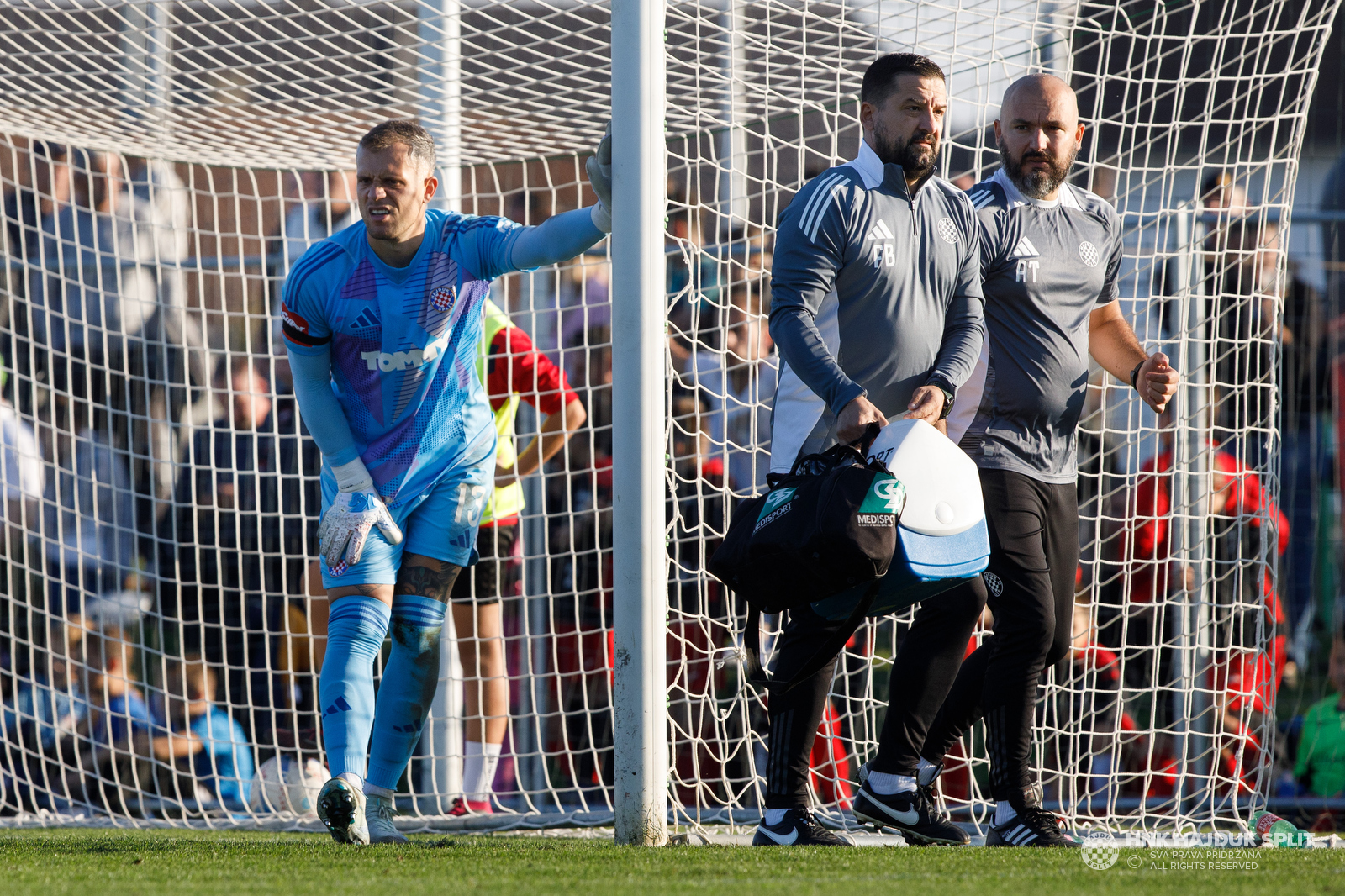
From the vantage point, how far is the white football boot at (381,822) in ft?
9.50

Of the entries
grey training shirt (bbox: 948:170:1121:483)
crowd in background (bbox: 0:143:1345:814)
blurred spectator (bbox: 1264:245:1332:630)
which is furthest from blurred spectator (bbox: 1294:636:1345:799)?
grey training shirt (bbox: 948:170:1121:483)

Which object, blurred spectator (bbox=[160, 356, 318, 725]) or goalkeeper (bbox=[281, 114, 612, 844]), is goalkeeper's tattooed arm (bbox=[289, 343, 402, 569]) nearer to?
goalkeeper (bbox=[281, 114, 612, 844])

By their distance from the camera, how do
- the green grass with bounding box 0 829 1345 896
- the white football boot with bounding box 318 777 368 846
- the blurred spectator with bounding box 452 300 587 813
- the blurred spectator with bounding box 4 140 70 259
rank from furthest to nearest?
the blurred spectator with bounding box 4 140 70 259 < the blurred spectator with bounding box 452 300 587 813 < the white football boot with bounding box 318 777 368 846 < the green grass with bounding box 0 829 1345 896

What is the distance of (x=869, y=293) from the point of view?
108 inches

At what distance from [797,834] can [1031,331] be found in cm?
132

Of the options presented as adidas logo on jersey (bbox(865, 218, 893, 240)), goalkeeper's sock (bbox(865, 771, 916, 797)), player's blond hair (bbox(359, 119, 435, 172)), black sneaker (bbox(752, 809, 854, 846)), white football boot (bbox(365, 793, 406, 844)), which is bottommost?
white football boot (bbox(365, 793, 406, 844))

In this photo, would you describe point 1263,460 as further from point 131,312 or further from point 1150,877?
point 131,312

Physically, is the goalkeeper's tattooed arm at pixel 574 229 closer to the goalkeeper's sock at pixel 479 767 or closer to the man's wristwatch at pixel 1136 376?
the man's wristwatch at pixel 1136 376

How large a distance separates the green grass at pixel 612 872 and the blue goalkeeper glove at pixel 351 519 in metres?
0.65

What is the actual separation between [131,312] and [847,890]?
406cm

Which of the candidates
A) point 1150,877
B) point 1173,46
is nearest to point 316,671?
point 1150,877

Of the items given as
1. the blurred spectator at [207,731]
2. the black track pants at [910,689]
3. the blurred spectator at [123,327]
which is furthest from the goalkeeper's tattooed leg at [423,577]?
the blurred spectator at [123,327]

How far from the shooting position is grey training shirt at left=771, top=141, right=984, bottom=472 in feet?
8.83

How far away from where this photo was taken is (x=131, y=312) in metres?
4.95
